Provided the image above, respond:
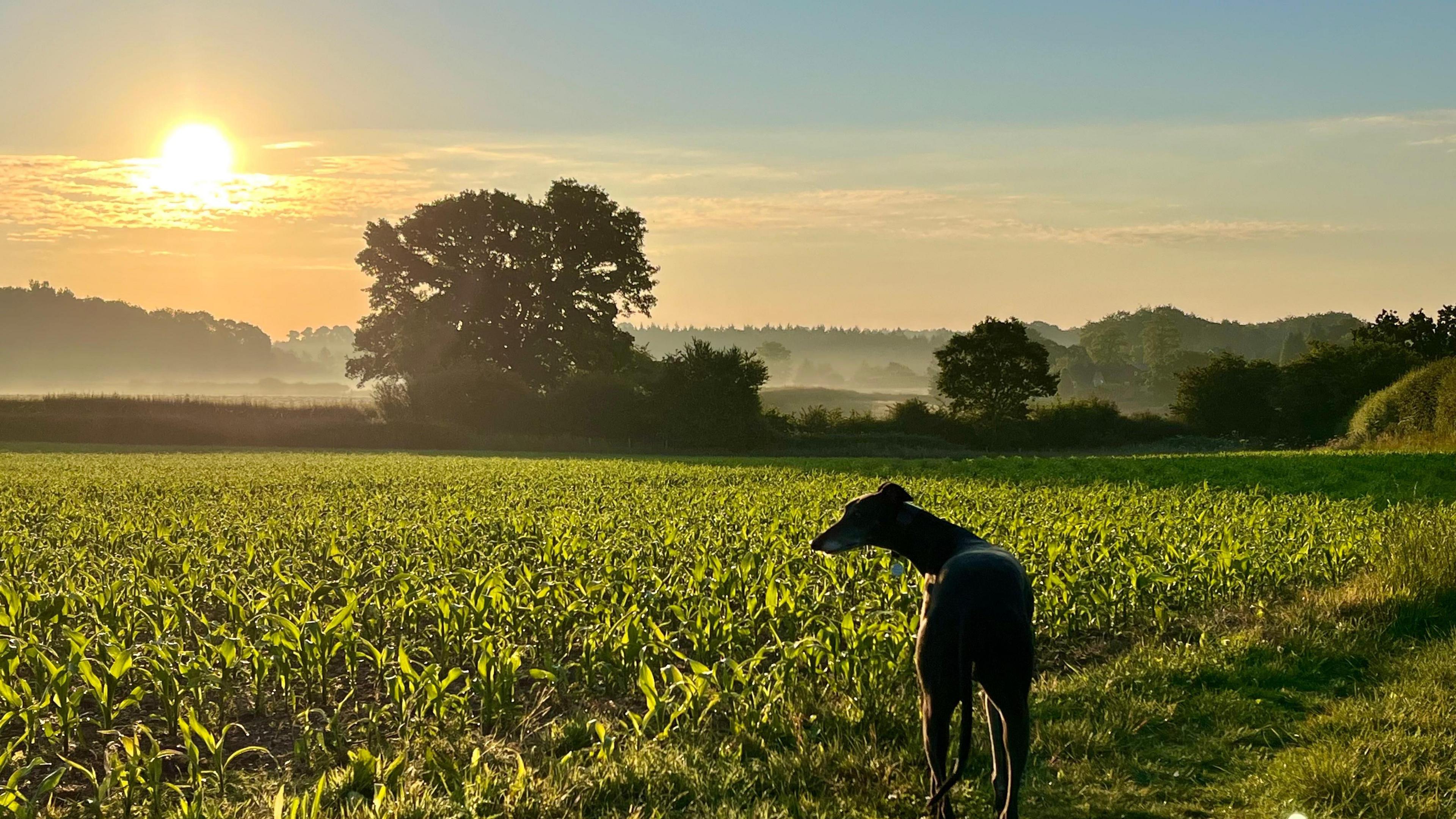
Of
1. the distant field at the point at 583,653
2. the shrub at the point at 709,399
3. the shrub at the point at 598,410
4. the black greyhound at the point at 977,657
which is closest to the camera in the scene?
the black greyhound at the point at 977,657

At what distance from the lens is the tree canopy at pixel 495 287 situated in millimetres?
63344

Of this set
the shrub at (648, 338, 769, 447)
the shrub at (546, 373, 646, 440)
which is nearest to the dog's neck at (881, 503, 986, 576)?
the shrub at (648, 338, 769, 447)

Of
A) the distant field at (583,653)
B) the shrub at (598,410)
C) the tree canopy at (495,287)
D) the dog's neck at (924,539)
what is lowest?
the distant field at (583,653)

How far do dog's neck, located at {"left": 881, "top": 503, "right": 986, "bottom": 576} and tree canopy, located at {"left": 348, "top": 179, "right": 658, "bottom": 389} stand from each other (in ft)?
196

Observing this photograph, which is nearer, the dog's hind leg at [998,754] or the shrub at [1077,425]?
the dog's hind leg at [998,754]

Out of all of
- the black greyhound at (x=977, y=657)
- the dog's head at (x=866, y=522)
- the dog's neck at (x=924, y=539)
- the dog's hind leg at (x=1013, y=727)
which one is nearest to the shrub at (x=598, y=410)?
the dog's head at (x=866, y=522)

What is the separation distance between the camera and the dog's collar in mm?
5145

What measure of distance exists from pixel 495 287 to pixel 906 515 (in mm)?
61472

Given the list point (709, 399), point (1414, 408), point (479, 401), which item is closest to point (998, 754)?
point (709, 399)

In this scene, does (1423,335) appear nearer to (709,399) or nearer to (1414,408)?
(1414,408)

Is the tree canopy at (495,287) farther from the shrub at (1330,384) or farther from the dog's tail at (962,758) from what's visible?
the dog's tail at (962,758)

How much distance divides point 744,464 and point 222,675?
2753 centimetres

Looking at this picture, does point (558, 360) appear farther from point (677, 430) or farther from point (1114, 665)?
point (1114, 665)

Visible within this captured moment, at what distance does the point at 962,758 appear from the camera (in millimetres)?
4719
